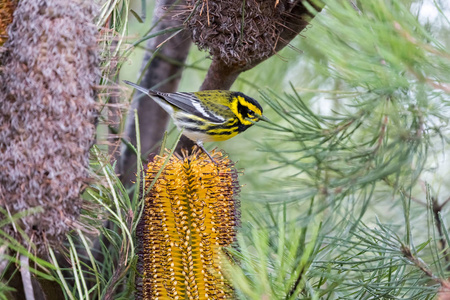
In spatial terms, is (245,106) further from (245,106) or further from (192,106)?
(192,106)

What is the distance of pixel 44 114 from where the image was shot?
1.76ft

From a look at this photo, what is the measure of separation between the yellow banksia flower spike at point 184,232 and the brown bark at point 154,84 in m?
0.38

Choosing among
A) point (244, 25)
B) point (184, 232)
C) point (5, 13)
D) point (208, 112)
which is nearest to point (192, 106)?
point (208, 112)

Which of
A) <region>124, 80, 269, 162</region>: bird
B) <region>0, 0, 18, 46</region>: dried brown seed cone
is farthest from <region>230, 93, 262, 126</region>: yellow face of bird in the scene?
<region>0, 0, 18, 46</region>: dried brown seed cone

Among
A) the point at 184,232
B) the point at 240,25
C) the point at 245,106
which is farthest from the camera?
the point at 245,106

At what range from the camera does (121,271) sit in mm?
702

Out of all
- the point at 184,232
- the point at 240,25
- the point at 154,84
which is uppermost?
the point at 240,25

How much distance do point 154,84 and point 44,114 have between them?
687mm

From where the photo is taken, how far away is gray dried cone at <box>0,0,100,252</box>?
1.75 ft

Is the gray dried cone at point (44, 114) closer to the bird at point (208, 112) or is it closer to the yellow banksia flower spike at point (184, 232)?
the yellow banksia flower spike at point (184, 232)

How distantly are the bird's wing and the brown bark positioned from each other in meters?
0.02

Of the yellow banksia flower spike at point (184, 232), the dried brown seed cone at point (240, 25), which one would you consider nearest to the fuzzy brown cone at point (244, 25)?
the dried brown seed cone at point (240, 25)

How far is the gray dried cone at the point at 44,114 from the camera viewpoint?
0.53 m

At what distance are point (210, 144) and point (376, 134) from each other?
3.10ft
